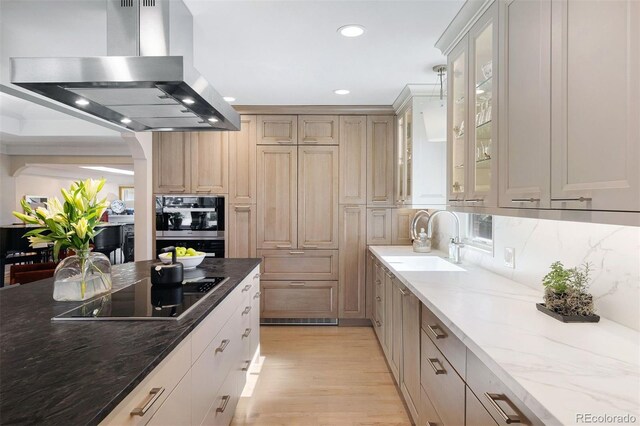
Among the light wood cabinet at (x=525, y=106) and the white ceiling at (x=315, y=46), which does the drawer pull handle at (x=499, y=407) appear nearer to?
the light wood cabinet at (x=525, y=106)

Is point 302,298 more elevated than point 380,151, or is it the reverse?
point 380,151

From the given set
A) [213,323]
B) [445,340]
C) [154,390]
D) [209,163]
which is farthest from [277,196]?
[154,390]

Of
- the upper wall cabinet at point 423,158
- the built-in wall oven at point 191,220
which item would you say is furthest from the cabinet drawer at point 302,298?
the upper wall cabinet at point 423,158

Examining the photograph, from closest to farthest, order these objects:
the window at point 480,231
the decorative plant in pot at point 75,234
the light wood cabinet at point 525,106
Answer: the light wood cabinet at point 525,106 < the decorative plant in pot at point 75,234 < the window at point 480,231

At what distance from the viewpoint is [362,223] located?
4.16 metres

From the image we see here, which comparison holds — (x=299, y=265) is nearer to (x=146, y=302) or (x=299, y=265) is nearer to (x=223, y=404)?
(x=223, y=404)

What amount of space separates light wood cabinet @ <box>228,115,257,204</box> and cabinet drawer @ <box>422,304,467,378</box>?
8.91ft

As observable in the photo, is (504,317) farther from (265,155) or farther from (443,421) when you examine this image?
(265,155)

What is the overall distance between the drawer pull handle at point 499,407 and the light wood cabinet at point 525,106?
26.1 inches

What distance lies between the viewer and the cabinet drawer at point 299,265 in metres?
4.16

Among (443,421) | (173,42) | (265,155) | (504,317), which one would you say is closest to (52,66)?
(173,42)

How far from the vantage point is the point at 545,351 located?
1.14m

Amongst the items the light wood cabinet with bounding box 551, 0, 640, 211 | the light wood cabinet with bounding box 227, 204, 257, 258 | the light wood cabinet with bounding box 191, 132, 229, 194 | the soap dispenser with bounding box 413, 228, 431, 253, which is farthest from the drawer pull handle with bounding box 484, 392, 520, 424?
the light wood cabinet with bounding box 191, 132, 229, 194

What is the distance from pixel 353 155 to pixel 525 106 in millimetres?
2752
